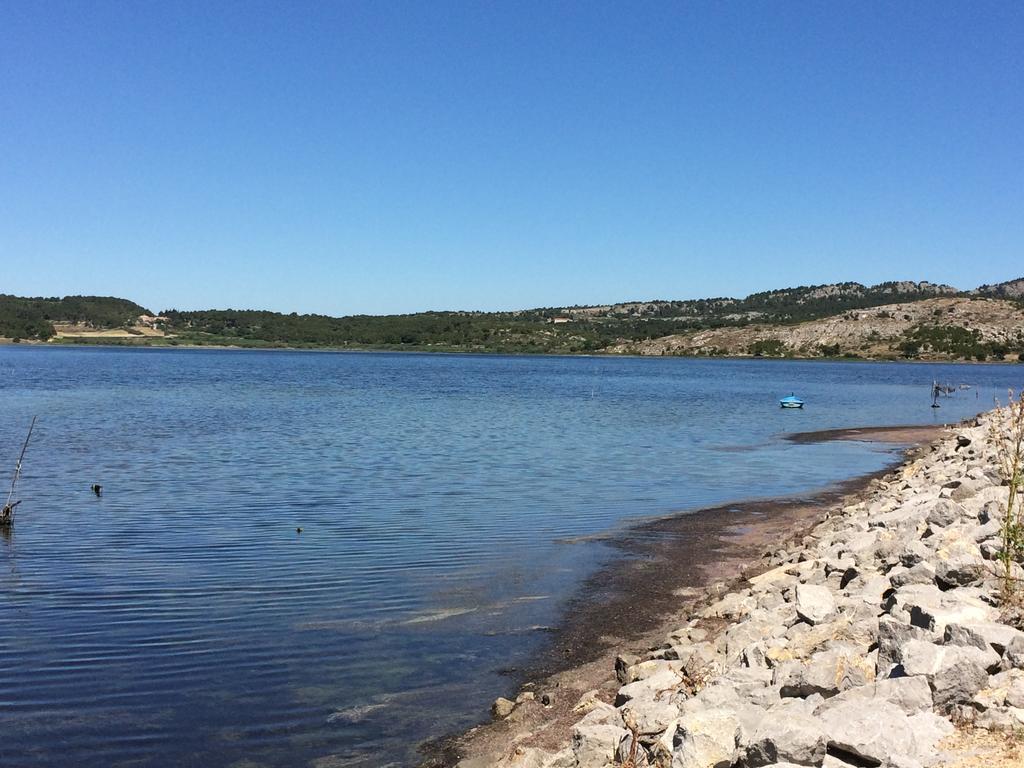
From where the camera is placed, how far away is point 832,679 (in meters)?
6.44

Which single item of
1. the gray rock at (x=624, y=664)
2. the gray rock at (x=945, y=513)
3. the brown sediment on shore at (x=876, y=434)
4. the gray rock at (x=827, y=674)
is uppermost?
the gray rock at (x=945, y=513)

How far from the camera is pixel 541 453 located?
32.4m

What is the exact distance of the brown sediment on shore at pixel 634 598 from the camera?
8.76 m

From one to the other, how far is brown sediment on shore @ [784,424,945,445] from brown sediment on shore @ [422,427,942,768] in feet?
57.5

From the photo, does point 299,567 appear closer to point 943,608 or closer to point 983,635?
point 943,608

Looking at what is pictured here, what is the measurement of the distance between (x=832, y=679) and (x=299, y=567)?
1038 centimetres

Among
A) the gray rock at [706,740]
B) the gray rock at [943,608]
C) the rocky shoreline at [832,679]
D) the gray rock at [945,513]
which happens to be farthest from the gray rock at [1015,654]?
the gray rock at [945,513]

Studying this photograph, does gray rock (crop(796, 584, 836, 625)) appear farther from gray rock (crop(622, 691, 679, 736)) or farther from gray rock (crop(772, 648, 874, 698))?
gray rock (crop(622, 691, 679, 736))

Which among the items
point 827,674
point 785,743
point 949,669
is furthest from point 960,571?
point 785,743

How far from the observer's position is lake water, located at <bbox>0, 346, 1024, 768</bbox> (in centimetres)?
921

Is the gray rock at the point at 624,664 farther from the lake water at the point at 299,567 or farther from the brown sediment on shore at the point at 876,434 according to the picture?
the brown sediment on shore at the point at 876,434

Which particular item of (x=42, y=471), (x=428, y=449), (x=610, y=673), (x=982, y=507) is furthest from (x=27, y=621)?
(x=428, y=449)

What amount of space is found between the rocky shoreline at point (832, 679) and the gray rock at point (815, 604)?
1.0 inches

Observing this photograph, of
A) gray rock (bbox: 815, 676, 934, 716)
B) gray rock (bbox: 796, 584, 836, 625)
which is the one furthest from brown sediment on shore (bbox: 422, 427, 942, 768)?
gray rock (bbox: 815, 676, 934, 716)
